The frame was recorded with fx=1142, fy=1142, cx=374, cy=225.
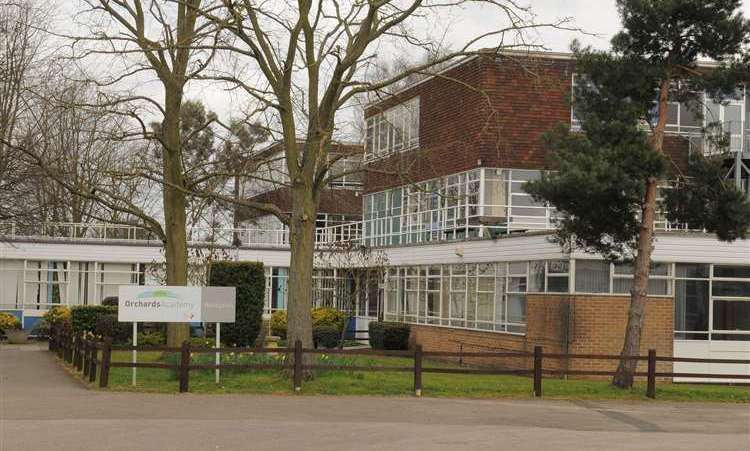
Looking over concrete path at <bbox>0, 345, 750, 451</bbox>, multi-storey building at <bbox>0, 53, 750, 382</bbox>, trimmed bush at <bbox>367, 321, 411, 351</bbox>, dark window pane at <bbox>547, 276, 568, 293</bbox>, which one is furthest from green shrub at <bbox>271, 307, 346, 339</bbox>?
concrete path at <bbox>0, 345, 750, 451</bbox>

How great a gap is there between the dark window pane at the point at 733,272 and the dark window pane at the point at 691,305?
17.1 inches

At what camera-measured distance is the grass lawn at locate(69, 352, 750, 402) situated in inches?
838

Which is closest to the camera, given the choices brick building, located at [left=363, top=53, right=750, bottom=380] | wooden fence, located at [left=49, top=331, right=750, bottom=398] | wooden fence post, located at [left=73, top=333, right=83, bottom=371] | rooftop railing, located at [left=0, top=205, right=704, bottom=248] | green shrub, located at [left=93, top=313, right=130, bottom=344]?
wooden fence, located at [left=49, top=331, right=750, bottom=398]

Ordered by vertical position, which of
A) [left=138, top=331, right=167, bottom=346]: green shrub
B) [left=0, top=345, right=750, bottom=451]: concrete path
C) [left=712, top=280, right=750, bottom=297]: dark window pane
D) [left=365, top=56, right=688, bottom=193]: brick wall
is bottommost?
[left=0, top=345, right=750, bottom=451]: concrete path

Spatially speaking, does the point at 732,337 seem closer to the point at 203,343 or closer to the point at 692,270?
the point at 692,270

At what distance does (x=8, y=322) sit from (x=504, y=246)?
821 inches

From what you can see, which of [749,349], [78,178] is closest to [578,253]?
[749,349]

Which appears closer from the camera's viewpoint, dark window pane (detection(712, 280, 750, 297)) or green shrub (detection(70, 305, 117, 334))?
dark window pane (detection(712, 280, 750, 297))

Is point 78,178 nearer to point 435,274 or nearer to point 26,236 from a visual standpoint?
point 435,274

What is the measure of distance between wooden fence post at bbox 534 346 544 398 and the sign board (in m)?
5.92

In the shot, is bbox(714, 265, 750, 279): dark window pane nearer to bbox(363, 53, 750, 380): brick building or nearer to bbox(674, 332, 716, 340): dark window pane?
bbox(363, 53, 750, 380): brick building

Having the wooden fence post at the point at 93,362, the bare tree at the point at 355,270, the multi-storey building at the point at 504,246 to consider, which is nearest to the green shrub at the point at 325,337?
the bare tree at the point at 355,270

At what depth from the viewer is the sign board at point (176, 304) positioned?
72.5ft

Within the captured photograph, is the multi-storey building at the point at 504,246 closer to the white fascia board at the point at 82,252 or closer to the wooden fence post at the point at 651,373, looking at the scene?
the white fascia board at the point at 82,252
